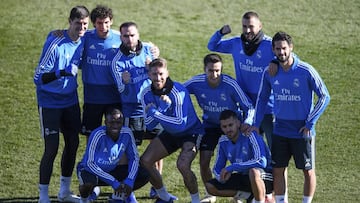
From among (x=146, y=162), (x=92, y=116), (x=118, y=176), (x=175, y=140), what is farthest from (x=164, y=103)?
(x=92, y=116)

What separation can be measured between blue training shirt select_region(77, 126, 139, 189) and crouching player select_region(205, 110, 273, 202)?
98 centimetres

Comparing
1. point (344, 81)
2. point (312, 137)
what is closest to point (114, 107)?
point (312, 137)

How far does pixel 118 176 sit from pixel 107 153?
0.32 m

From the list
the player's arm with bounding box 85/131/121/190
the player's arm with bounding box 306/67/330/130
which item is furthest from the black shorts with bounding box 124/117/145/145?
the player's arm with bounding box 306/67/330/130

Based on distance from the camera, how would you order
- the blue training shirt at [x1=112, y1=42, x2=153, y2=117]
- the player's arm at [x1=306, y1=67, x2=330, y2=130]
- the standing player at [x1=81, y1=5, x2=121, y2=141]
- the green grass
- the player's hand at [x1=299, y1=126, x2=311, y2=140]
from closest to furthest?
the player's arm at [x1=306, y1=67, x2=330, y2=130] < the player's hand at [x1=299, y1=126, x2=311, y2=140] < the blue training shirt at [x1=112, y1=42, x2=153, y2=117] < the standing player at [x1=81, y1=5, x2=121, y2=141] < the green grass

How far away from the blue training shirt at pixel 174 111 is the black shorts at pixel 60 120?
988 millimetres

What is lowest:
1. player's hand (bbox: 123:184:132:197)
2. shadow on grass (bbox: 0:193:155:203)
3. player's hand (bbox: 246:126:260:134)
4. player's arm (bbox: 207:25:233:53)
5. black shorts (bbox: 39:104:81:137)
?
shadow on grass (bbox: 0:193:155:203)

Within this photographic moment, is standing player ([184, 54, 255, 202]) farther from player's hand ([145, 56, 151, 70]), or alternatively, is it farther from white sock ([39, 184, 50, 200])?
white sock ([39, 184, 50, 200])

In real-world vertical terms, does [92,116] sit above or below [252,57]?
below

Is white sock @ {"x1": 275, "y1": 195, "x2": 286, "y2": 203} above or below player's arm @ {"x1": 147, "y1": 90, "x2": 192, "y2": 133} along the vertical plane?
below

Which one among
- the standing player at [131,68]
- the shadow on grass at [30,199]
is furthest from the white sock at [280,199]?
the standing player at [131,68]

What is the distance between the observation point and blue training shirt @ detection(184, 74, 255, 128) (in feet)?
38.0

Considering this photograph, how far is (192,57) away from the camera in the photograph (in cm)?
1739

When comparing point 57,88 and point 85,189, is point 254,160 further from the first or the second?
point 57,88
